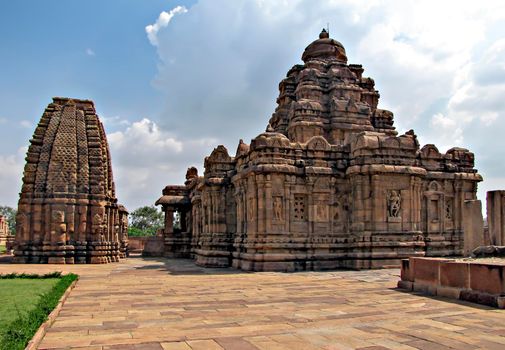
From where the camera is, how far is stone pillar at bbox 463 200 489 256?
41.3 ft

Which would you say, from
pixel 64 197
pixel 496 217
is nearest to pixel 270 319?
pixel 496 217

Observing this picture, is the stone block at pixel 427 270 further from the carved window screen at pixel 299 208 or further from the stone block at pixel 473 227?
the carved window screen at pixel 299 208

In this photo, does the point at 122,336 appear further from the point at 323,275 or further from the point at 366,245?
the point at 366,245

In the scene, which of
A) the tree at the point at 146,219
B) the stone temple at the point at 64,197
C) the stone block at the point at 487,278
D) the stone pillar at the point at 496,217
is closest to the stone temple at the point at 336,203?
the stone pillar at the point at 496,217

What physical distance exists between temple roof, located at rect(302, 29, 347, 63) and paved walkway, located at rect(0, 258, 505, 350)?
61.7 ft

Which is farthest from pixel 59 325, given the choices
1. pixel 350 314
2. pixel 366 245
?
pixel 366 245

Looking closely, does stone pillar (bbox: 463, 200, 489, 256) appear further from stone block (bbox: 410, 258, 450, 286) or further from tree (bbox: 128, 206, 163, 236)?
tree (bbox: 128, 206, 163, 236)

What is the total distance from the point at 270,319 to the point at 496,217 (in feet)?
23.9

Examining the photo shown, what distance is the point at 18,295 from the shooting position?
11.3 meters

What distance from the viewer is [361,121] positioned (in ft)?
83.0

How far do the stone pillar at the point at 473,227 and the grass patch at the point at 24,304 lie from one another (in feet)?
31.9

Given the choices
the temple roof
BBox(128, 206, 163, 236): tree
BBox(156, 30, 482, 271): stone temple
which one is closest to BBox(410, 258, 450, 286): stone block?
BBox(156, 30, 482, 271): stone temple

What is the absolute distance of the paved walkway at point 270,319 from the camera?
6.44m

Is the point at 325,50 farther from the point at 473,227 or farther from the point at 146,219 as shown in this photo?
the point at 146,219
